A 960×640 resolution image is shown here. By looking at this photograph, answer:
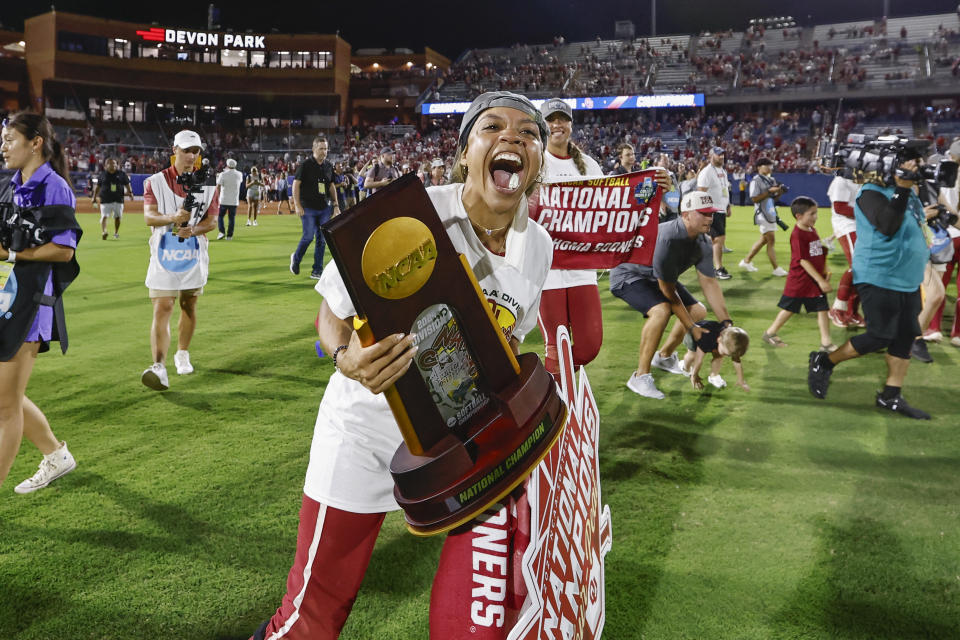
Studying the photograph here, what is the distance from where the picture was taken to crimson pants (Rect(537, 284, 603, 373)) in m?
4.91

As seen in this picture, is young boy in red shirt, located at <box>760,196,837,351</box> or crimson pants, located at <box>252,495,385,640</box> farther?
young boy in red shirt, located at <box>760,196,837,351</box>

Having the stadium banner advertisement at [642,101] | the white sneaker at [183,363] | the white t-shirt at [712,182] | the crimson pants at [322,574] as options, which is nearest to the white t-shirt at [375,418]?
the crimson pants at [322,574]

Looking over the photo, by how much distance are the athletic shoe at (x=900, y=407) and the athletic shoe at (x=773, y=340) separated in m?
1.89

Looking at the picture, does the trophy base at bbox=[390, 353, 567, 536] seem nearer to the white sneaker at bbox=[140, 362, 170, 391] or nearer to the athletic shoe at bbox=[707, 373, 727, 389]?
the white sneaker at bbox=[140, 362, 170, 391]

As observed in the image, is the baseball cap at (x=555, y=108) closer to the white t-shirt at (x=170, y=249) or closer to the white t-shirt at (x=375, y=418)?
the white t-shirt at (x=170, y=249)

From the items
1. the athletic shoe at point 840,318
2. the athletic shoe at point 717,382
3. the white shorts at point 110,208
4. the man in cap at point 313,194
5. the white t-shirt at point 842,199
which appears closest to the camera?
the athletic shoe at point 717,382

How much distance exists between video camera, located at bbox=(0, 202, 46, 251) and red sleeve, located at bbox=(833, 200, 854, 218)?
887cm

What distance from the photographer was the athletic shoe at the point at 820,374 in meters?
5.45

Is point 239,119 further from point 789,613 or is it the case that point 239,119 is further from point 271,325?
point 789,613

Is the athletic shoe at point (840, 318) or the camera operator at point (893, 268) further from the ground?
the camera operator at point (893, 268)

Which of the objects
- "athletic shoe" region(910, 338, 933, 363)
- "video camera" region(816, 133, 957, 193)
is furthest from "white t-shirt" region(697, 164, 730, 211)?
"video camera" region(816, 133, 957, 193)

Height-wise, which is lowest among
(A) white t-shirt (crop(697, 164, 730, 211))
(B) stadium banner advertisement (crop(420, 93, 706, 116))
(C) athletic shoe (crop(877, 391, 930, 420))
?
(C) athletic shoe (crop(877, 391, 930, 420))

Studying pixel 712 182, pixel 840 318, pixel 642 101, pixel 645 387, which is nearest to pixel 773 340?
pixel 840 318

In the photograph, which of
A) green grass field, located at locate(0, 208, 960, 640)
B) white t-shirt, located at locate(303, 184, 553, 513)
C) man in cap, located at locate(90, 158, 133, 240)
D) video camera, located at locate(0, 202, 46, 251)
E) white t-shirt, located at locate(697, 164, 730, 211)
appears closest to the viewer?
white t-shirt, located at locate(303, 184, 553, 513)
